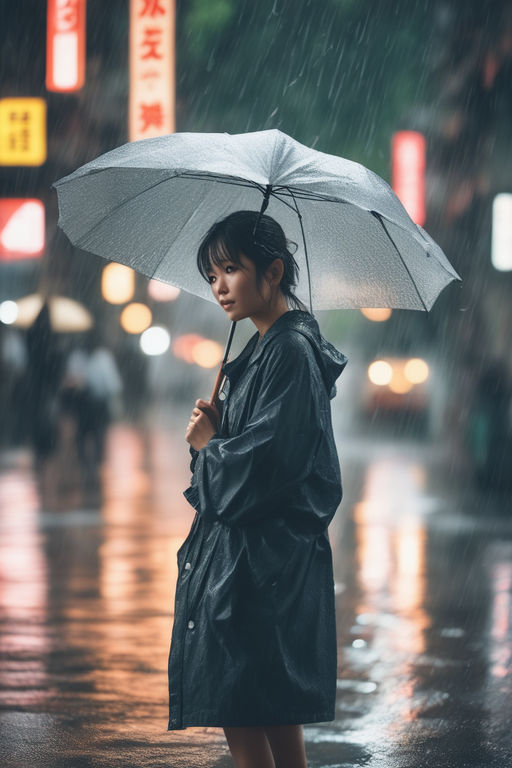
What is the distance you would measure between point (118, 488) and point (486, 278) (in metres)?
13.3

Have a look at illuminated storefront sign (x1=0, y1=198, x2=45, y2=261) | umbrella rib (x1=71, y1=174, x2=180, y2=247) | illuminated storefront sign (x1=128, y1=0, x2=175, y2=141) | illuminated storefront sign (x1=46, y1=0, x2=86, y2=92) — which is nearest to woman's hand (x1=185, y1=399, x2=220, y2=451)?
umbrella rib (x1=71, y1=174, x2=180, y2=247)

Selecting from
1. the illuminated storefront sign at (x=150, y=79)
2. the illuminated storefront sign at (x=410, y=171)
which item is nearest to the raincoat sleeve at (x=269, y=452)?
the illuminated storefront sign at (x=150, y=79)

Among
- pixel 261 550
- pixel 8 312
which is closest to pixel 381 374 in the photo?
pixel 8 312

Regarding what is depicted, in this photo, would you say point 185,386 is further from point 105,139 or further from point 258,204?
point 258,204

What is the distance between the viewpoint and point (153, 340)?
51156 millimetres

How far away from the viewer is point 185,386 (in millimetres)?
56406

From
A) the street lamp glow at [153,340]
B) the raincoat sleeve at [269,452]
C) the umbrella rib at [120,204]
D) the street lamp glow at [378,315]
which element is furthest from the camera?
the street lamp glow at [153,340]

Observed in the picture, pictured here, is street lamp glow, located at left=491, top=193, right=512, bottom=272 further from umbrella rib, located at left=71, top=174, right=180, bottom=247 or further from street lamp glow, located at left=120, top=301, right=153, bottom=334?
street lamp glow, located at left=120, top=301, right=153, bottom=334

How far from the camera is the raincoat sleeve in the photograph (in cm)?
318

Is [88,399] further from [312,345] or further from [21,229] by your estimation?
[312,345]

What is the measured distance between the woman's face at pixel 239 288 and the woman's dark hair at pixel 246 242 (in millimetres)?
17

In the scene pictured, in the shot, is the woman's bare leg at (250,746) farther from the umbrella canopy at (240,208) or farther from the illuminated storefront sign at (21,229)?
the illuminated storefront sign at (21,229)

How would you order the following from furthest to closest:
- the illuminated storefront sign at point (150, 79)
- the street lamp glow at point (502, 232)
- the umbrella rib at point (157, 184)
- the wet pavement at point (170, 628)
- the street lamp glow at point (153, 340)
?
the street lamp glow at point (153, 340)
the illuminated storefront sign at point (150, 79)
the street lamp glow at point (502, 232)
the wet pavement at point (170, 628)
the umbrella rib at point (157, 184)

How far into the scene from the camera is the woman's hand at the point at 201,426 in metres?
3.47
